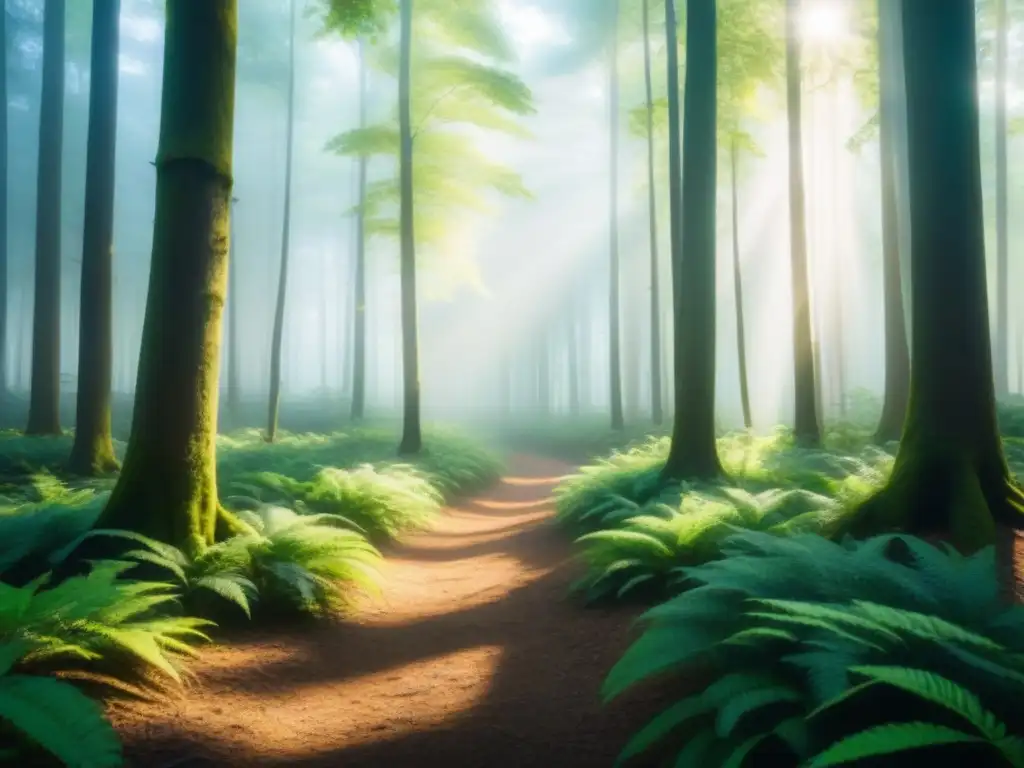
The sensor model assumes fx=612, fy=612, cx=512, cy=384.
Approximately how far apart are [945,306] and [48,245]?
57.2ft

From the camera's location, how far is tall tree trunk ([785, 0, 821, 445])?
12312mm

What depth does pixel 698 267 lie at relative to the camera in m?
8.96

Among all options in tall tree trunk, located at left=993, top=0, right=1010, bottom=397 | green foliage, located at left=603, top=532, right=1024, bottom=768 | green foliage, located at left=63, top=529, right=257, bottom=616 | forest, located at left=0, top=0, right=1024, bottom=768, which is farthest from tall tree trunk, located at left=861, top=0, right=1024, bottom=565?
tall tree trunk, located at left=993, top=0, right=1010, bottom=397

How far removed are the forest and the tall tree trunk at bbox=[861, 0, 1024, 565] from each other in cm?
3

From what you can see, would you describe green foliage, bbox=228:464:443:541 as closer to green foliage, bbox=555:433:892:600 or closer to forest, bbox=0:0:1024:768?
forest, bbox=0:0:1024:768

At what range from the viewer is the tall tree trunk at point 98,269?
10.1 m

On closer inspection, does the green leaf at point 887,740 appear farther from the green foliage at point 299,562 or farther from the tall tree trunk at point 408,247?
the tall tree trunk at point 408,247

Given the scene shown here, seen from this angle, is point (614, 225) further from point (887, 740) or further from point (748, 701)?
point (887, 740)

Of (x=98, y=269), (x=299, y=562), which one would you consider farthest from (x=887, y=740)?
(x=98, y=269)

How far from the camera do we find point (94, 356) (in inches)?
401

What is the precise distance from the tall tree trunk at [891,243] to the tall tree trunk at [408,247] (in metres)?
9.57

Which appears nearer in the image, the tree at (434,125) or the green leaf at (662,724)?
the green leaf at (662,724)

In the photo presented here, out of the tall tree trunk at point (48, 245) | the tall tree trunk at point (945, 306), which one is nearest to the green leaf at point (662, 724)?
the tall tree trunk at point (945, 306)

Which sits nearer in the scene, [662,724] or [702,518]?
[662,724]
